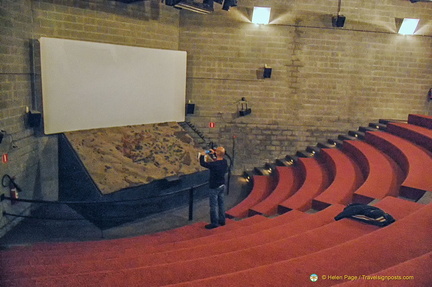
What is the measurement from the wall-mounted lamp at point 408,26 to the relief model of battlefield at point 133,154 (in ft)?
20.5

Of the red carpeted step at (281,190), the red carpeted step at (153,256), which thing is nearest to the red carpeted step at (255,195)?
the red carpeted step at (281,190)

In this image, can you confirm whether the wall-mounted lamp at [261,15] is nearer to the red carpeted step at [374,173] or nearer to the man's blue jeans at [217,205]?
the red carpeted step at [374,173]

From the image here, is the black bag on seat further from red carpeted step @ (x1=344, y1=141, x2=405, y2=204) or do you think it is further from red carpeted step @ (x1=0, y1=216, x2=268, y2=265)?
red carpeted step @ (x1=0, y1=216, x2=268, y2=265)

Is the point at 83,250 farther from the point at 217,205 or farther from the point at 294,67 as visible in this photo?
the point at 294,67

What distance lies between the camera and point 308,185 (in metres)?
6.80

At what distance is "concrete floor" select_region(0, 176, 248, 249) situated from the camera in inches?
223

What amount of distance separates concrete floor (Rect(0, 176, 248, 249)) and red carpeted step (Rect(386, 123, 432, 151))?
13.1 ft

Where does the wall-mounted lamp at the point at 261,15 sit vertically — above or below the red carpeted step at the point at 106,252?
above

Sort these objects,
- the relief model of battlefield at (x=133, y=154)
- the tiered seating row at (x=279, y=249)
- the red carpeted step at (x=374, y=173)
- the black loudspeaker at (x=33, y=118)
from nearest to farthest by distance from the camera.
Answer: the tiered seating row at (x=279, y=249) < the red carpeted step at (x=374, y=173) < the black loudspeaker at (x=33, y=118) < the relief model of battlefield at (x=133, y=154)

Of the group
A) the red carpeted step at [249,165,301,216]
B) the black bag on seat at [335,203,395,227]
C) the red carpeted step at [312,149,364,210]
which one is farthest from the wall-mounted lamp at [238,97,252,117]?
the black bag on seat at [335,203,395,227]

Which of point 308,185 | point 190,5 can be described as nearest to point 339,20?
point 190,5

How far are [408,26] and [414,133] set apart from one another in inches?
145

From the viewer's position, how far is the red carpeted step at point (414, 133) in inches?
270

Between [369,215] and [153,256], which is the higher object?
[369,215]
